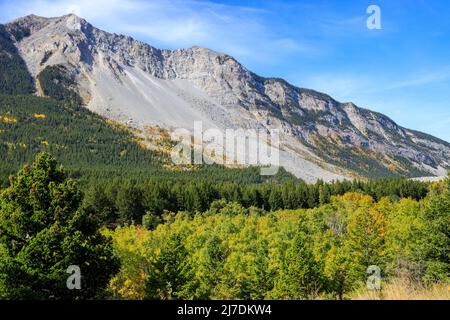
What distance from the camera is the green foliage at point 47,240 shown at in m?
23.8

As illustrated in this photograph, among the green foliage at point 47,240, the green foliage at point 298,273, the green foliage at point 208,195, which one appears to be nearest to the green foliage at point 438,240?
the green foliage at point 298,273

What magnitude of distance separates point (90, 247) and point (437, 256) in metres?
28.3

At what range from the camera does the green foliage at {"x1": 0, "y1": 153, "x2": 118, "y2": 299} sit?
936 inches

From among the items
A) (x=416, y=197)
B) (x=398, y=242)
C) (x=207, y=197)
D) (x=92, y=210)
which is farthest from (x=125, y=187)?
(x=416, y=197)

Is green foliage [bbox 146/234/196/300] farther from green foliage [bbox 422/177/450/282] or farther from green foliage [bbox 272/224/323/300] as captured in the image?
green foliage [bbox 422/177/450/282]

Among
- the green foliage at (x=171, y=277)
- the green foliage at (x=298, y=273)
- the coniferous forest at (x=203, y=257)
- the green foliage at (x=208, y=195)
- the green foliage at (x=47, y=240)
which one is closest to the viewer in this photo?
the green foliage at (x=47, y=240)

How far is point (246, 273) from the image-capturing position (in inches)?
1884

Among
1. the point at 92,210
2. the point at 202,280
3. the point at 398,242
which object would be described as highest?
the point at 92,210

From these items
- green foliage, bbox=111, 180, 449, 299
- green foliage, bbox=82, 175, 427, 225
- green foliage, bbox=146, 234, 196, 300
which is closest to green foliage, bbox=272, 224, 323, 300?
green foliage, bbox=111, 180, 449, 299

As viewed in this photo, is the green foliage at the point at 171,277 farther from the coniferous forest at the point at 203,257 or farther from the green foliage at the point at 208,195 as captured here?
the green foliage at the point at 208,195

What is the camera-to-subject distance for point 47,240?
2450 centimetres

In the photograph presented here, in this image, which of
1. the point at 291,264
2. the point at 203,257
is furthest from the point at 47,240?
the point at 203,257

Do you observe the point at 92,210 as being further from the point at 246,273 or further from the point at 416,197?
the point at 416,197

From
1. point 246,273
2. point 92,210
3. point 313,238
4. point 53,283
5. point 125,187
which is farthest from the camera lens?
point 125,187
